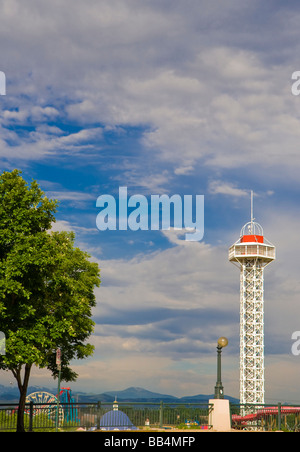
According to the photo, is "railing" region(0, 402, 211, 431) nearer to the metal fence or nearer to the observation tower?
the metal fence

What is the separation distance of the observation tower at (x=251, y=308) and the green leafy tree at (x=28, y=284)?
102 meters

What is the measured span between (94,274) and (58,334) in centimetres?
1212

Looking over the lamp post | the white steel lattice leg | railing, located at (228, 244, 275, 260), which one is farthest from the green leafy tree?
the white steel lattice leg

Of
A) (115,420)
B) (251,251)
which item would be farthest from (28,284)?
(251,251)

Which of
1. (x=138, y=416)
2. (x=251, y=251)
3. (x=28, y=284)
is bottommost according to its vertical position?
(x=138, y=416)

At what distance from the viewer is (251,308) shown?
14525 centimetres

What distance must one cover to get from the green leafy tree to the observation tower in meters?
102

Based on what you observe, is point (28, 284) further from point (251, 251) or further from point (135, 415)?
point (251, 251)

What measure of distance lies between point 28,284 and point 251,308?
116m

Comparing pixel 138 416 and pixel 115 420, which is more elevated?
pixel 138 416

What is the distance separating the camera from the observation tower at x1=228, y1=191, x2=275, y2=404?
140125mm

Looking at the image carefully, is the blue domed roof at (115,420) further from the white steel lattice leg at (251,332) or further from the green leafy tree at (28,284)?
the white steel lattice leg at (251,332)

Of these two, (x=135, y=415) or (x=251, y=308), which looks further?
(x=251, y=308)
